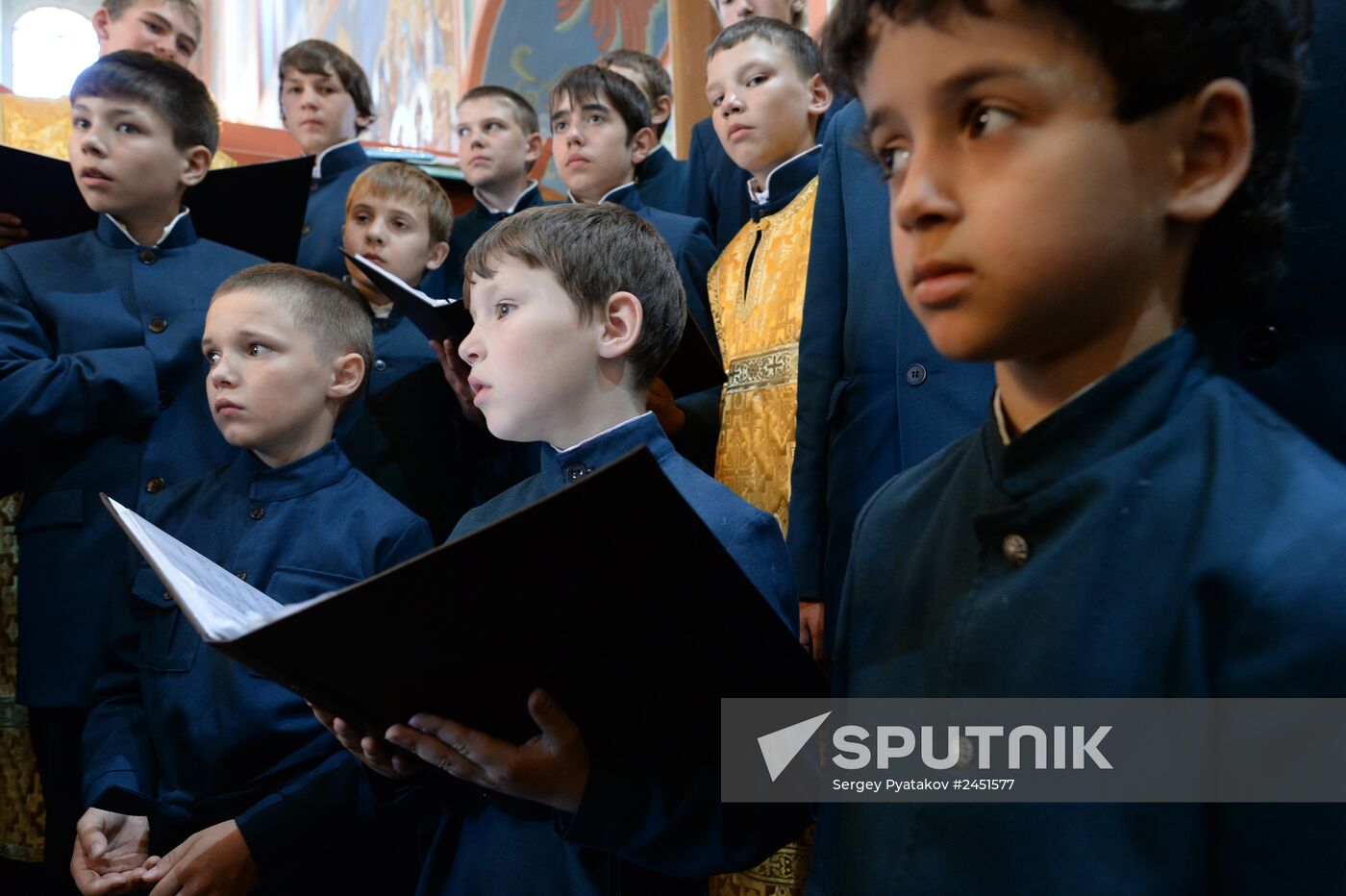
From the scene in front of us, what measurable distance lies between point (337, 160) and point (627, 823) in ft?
10.4

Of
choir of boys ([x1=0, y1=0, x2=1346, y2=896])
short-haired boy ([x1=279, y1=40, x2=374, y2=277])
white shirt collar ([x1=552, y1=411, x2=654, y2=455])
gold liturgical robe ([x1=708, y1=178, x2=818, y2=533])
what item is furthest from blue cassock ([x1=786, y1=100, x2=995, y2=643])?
short-haired boy ([x1=279, y1=40, x2=374, y2=277])

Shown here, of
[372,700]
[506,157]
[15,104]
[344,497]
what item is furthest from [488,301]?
[15,104]

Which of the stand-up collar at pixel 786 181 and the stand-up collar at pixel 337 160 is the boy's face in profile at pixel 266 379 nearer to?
the stand-up collar at pixel 786 181

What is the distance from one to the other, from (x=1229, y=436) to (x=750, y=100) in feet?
6.92

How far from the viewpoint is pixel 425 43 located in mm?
9438

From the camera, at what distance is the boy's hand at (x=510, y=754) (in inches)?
47.8

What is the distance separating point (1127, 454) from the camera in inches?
32.0

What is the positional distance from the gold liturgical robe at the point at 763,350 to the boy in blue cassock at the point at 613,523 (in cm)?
55

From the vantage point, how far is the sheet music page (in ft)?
3.37

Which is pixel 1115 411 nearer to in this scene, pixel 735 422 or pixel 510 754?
pixel 510 754

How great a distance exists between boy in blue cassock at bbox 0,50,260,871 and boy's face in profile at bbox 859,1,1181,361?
1849 millimetres

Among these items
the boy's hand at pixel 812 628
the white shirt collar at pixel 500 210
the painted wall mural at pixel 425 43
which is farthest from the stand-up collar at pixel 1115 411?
the painted wall mural at pixel 425 43

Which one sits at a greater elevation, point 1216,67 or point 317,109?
point 317,109

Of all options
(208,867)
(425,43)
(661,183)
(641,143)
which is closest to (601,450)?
(208,867)
